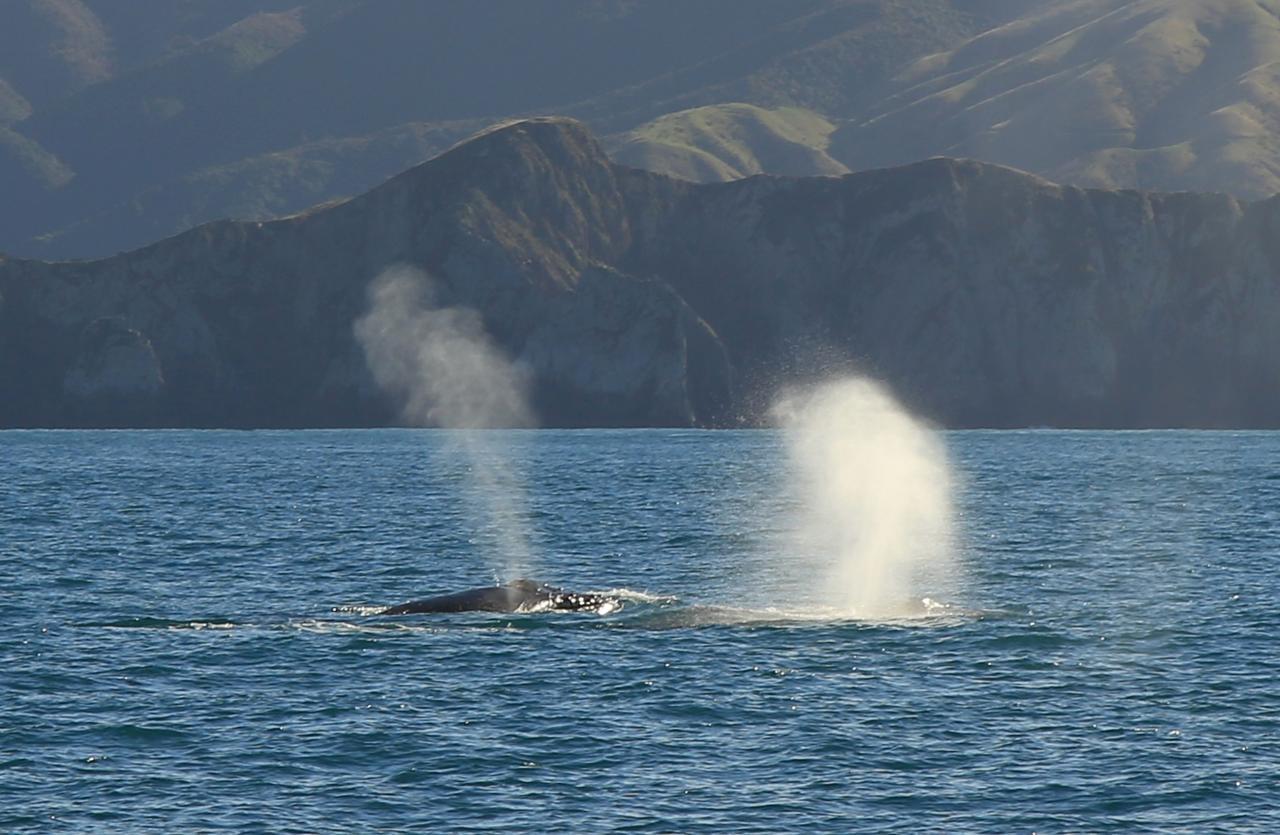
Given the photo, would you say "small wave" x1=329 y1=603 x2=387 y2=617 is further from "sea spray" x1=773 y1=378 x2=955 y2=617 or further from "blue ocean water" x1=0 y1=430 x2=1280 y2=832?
"sea spray" x1=773 y1=378 x2=955 y2=617

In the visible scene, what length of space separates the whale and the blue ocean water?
104 cm

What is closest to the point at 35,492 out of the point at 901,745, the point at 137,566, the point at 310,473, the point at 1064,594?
the point at 310,473

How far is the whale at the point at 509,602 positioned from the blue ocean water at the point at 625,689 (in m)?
1.04

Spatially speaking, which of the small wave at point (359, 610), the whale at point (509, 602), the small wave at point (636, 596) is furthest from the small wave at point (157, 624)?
the small wave at point (636, 596)

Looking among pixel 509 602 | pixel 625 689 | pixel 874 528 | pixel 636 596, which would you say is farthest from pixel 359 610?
pixel 874 528

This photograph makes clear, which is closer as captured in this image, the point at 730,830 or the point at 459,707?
the point at 730,830

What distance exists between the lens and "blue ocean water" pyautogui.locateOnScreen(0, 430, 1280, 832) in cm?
3378

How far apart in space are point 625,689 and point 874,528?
55.3 meters

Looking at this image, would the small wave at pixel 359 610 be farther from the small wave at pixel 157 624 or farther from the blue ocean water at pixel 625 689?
the small wave at pixel 157 624

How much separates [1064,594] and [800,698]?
2230 cm

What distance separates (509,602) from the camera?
5509cm

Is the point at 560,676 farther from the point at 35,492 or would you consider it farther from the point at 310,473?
the point at 310,473

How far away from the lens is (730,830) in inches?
1262

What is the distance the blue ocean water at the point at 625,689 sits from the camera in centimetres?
3378
